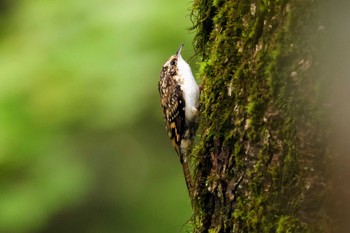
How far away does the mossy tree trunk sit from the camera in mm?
2350

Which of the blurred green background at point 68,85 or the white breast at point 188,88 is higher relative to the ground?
the blurred green background at point 68,85

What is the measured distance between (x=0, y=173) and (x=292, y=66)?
452 cm

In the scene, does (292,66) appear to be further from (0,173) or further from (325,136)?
(0,173)

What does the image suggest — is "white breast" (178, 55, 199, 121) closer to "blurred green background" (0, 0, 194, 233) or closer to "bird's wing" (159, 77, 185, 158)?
"bird's wing" (159, 77, 185, 158)

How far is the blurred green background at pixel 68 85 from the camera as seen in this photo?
5.62 meters

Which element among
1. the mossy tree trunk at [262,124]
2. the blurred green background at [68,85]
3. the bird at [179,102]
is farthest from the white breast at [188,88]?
the mossy tree trunk at [262,124]

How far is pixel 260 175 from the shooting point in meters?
2.52

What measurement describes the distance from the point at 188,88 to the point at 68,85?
1353 mm

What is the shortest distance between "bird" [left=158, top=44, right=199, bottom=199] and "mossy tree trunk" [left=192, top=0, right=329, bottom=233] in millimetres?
1599

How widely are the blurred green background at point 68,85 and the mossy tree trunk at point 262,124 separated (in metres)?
2.14

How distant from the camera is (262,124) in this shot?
2.54 metres

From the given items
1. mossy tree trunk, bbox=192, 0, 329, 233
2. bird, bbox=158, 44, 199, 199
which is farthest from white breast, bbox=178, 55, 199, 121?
mossy tree trunk, bbox=192, 0, 329, 233

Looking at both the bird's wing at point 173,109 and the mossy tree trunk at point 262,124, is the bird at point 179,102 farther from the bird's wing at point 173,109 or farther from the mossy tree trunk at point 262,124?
the mossy tree trunk at point 262,124

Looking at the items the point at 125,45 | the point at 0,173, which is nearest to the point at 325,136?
the point at 125,45
